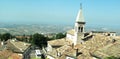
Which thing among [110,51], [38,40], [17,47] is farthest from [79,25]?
[38,40]

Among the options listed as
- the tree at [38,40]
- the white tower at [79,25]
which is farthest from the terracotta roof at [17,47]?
the tree at [38,40]

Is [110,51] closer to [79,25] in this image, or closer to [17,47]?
[17,47]

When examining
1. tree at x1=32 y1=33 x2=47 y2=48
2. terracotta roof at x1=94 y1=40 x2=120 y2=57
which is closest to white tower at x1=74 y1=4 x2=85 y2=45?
terracotta roof at x1=94 y1=40 x2=120 y2=57

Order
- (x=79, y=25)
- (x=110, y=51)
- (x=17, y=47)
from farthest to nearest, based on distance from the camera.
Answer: (x=79, y=25)
(x=17, y=47)
(x=110, y=51)

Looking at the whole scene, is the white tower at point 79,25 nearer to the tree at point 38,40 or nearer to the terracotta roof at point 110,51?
the terracotta roof at point 110,51

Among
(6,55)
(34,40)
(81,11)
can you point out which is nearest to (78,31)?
(81,11)

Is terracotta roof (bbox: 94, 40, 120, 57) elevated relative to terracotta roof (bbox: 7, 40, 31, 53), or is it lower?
elevated

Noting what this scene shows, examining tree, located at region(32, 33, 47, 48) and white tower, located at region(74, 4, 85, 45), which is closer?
white tower, located at region(74, 4, 85, 45)

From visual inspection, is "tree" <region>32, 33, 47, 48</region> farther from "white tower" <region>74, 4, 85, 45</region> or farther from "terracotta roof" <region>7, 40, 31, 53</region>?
"terracotta roof" <region>7, 40, 31, 53</region>

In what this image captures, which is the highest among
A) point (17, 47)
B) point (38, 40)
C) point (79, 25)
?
point (79, 25)

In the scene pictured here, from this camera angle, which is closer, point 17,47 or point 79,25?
point 17,47

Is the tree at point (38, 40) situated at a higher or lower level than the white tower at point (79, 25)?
lower

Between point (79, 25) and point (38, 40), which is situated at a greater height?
point (79, 25)
